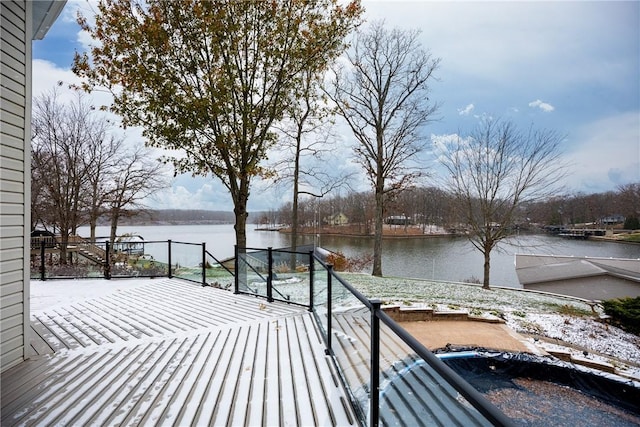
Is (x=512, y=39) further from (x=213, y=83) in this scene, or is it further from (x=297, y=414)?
(x=297, y=414)

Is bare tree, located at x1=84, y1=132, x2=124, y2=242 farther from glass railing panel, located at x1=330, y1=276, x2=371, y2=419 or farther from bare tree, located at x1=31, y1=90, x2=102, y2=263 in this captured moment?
glass railing panel, located at x1=330, y1=276, x2=371, y2=419

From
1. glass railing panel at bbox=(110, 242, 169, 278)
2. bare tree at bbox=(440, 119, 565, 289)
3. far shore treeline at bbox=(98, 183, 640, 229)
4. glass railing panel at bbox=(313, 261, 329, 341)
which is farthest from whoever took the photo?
far shore treeline at bbox=(98, 183, 640, 229)

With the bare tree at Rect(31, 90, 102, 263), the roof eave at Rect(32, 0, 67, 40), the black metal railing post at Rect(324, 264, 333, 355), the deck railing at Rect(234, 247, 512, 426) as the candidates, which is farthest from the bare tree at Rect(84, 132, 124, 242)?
the black metal railing post at Rect(324, 264, 333, 355)

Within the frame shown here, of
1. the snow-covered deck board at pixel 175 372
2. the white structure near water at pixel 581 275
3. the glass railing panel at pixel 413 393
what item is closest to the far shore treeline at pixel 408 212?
the white structure near water at pixel 581 275

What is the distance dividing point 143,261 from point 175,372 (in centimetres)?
707

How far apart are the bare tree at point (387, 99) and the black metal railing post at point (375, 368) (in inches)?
442

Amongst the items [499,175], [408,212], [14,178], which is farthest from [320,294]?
[408,212]

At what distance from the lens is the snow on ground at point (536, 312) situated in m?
6.33

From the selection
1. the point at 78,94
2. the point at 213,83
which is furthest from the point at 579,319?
the point at 78,94

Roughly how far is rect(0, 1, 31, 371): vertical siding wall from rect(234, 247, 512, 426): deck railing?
116 inches

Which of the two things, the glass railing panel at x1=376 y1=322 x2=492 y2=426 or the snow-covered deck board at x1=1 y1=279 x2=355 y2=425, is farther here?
the snow-covered deck board at x1=1 y1=279 x2=355 y2=425

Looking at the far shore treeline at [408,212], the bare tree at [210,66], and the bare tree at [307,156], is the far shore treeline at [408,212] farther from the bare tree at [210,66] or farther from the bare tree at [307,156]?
the bare tree at [210,66]

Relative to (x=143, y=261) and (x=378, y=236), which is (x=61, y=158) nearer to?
(x=143, y=261)

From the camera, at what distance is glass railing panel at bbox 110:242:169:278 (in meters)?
7.34
